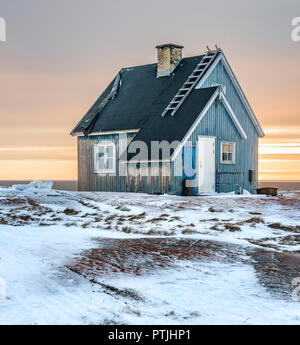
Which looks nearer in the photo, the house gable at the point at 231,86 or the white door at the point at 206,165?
the white door at the point at 206,165

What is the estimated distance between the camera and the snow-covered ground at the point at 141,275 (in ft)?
20.6

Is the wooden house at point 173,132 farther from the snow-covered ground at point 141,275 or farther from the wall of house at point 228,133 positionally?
the snow-covered ground at point 141,275

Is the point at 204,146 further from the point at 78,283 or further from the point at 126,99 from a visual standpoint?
the point at 78,283

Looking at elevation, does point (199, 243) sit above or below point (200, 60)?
below

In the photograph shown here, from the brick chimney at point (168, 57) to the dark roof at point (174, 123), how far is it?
129 inches

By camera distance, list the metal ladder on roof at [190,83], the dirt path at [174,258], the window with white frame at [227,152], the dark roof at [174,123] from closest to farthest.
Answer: the dirt path at [174,258] < the dark roof at [174,123] < the metal ladder on roof at [190,83] < the window with white frame at [227,152]

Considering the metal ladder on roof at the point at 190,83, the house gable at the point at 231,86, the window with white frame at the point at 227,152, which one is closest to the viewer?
the metal ladder on roof at the point at 190,83

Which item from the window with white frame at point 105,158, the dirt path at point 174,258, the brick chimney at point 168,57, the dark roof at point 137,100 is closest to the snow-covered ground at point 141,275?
the dirt path at point 174,258

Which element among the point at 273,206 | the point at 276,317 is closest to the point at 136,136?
the point at 273,206

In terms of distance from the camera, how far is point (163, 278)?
Answer: 26.3 feet

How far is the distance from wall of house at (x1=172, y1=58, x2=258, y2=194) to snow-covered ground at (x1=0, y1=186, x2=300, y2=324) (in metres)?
9.32

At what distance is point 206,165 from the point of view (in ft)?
84.8

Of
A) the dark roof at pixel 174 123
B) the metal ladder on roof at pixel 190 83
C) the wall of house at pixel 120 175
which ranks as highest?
the metal ladder on roof at pixel 190 83

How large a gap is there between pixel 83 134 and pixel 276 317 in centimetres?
2457
